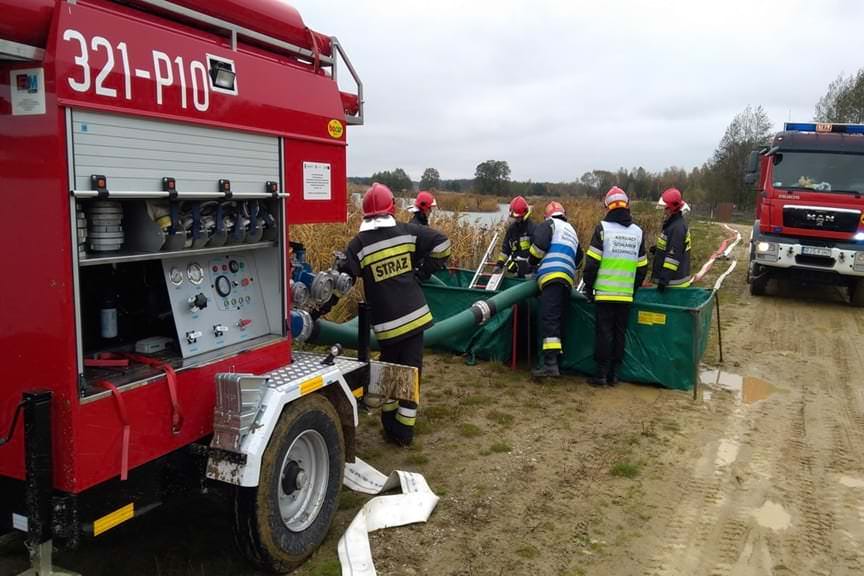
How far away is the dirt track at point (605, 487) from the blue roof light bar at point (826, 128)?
21.0ft

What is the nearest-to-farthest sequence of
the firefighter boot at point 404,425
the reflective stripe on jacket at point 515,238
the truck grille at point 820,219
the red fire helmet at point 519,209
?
the firefighter boot at point 404,425 → the reflective stripe on jacket at point 515,238 → the red fire helmet at point 519,209 → the truck grille at point 820,219

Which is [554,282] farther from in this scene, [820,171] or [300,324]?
[820,171]

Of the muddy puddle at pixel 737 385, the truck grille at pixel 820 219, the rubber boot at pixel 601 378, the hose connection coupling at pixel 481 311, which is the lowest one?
the muddy puddle at pixel 737 385

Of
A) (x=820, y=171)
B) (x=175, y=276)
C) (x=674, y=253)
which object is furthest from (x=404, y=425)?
(x=820, y=171)

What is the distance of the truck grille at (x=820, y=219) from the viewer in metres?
11.5

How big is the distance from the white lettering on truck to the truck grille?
11.5 metres

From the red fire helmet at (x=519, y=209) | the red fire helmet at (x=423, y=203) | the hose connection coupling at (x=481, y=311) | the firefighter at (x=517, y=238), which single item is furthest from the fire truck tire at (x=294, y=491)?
the red fire helmet at (x=519, y=209)

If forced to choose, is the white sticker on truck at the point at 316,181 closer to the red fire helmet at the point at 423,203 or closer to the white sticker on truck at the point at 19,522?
the white sticker on truck at the point at 19,522

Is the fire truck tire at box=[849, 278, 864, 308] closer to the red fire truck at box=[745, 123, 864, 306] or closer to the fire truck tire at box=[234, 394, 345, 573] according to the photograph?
the red fire truck at box=[745, 123, 864, 306]

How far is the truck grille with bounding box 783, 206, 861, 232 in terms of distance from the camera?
11.5m

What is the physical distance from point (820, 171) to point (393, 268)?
10.3 metres

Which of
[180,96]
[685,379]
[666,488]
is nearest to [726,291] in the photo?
[685,379]

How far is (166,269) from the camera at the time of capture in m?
3.37

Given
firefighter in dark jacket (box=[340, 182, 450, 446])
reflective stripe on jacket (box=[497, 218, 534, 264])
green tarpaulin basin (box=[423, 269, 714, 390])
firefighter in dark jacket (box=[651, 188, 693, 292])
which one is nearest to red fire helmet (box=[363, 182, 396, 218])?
firefighter in dark jacket (box=[340, 182, 450, 446])
